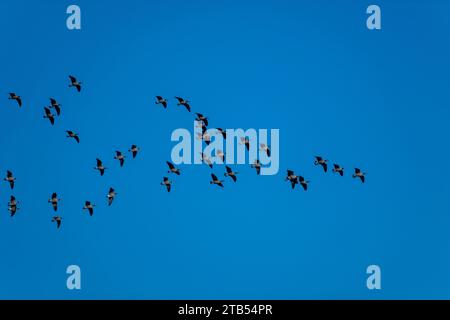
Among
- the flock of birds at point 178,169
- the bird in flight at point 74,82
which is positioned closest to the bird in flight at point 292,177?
the flock of birds at point 178,169

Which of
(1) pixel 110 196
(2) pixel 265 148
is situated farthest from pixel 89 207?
(2) pixel 265 148

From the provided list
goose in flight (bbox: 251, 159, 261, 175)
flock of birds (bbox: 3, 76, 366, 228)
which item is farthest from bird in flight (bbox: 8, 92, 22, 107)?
goose in flight (bbox: 251, 159, 261, 175)

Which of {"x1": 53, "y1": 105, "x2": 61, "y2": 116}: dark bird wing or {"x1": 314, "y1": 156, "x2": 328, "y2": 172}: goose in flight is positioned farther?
{"x1": 53, "y1": 105, "x2": 61, "y2": 116}: dark bird wing

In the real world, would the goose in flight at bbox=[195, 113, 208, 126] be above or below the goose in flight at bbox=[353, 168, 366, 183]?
above

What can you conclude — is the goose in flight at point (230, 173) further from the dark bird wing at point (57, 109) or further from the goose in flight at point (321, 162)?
the dark bird wing at point (57, 109)

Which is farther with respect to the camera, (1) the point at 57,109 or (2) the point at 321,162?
(1) the point at 57,109

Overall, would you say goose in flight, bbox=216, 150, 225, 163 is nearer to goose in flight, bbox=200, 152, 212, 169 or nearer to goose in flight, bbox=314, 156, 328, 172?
Answer: goose in flight, bbox=200, 152, 212, 169

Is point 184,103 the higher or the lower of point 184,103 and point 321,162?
the higher

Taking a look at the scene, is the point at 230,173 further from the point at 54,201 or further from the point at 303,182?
the point at 54,201

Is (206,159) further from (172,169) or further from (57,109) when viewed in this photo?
(57,109)

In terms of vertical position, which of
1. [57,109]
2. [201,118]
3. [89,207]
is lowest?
[89,207]

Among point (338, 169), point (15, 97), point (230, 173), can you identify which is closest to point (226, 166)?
point (230, 173)
